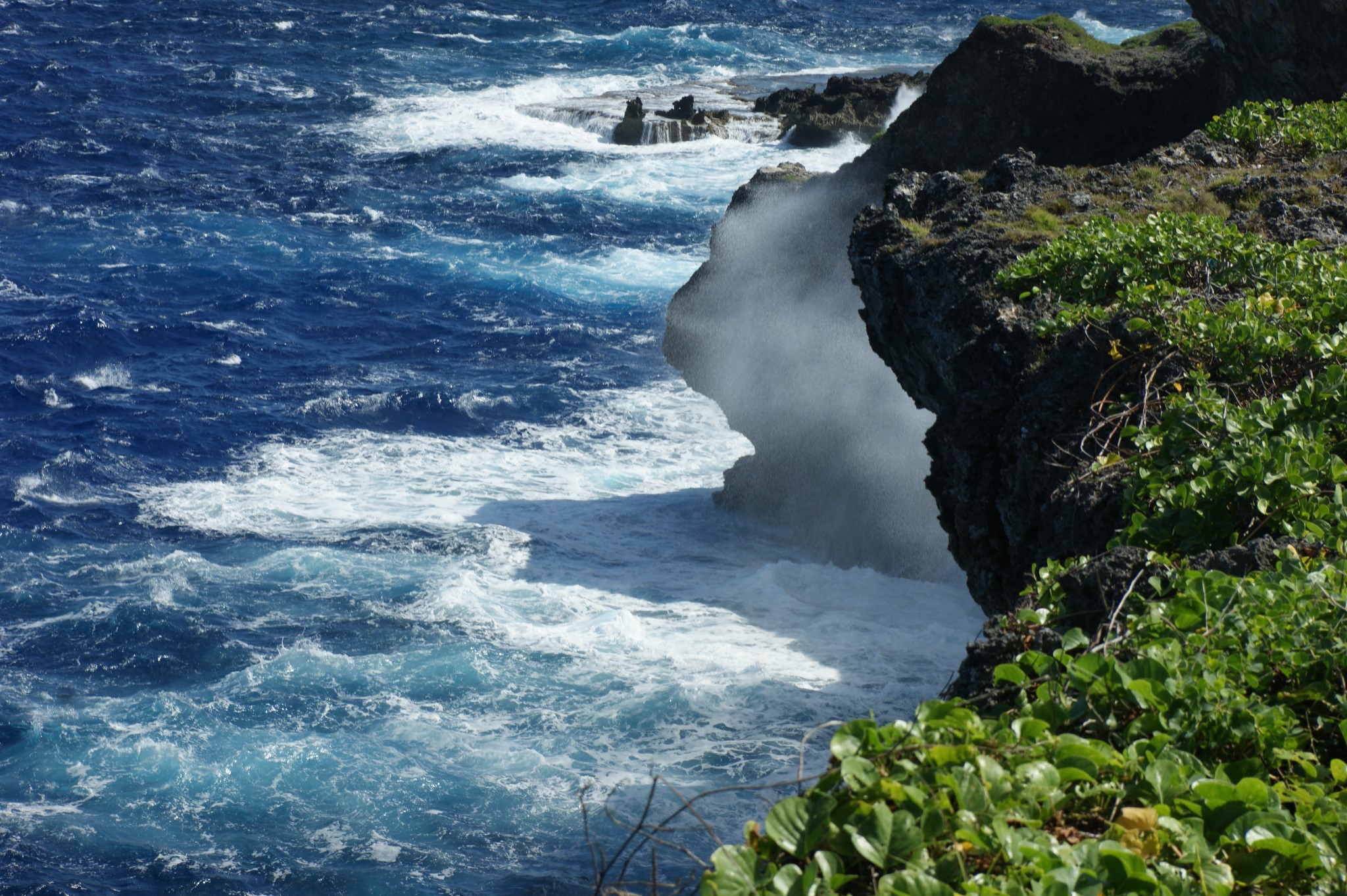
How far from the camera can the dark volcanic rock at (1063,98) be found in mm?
16109

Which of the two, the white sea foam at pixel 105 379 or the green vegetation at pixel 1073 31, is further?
the white sea foam at pixel 105 379

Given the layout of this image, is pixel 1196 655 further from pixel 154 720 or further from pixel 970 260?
pixel 154 720

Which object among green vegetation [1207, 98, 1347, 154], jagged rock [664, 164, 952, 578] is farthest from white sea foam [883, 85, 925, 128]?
green vegetation [1207, 98, 1347, 154]

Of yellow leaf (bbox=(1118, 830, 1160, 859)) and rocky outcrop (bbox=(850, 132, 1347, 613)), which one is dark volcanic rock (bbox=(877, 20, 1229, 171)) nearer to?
rocky outcrop (bbox=(850, 132, 1347, 613))

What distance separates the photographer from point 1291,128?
11.8 meters

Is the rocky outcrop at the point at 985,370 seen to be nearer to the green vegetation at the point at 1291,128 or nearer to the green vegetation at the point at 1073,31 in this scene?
the green vegetation at the point at 1291,128

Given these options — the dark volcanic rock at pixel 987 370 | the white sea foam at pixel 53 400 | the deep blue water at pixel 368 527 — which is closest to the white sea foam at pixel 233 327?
the deep blue water at pixel 368 527

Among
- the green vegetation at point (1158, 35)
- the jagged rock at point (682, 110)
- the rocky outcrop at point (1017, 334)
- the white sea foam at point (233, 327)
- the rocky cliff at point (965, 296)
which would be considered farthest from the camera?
the jagged rock at point (682, 110)

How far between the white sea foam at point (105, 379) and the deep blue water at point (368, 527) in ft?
0.32

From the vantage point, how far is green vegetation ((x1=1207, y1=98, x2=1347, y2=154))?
37.4 ft

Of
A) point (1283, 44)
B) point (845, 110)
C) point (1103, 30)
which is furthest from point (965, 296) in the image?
point (1103, 30)

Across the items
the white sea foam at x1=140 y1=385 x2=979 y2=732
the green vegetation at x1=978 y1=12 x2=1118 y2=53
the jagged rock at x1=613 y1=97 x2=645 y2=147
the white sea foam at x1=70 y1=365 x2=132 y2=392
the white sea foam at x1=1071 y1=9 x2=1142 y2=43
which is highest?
the white sea foam at x1=1071 y1=9 x2=1142 y2=43

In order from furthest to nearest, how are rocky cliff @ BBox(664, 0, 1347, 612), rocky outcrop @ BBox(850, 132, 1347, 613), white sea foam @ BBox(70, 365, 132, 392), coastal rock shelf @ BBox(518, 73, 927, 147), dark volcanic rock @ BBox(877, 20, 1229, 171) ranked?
1. coastal rock shelf @ BBox(518, 73, 927, 147)
2. white sea foam @ BBox(70, 365, 132, 392)
3. dark volcanic rock @ BBox(877, 20, 1229, 171)
4. rocky cliff @ BBox(664, 0, 1347, 612)
5. rocky outcrop @ BBox(850, 132, 1347, 613)

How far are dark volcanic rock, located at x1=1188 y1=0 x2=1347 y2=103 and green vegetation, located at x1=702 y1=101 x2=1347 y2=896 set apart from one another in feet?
32.4
